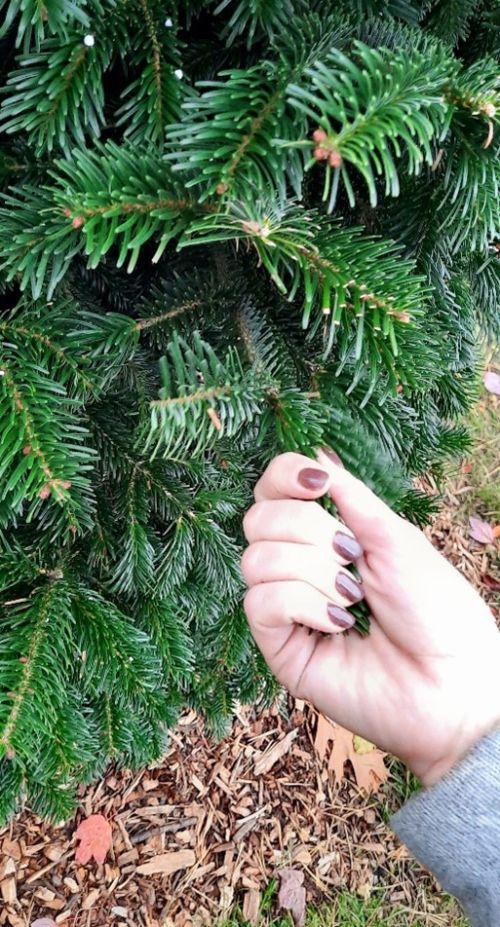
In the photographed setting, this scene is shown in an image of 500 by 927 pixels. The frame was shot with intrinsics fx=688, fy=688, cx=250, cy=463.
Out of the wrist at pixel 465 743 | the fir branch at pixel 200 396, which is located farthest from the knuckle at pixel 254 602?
the wrist at pixel 465 743

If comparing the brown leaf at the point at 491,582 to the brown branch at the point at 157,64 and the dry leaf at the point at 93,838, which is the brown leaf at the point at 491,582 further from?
the brown branch at the point at 157,64

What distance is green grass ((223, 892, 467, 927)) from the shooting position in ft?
5.79

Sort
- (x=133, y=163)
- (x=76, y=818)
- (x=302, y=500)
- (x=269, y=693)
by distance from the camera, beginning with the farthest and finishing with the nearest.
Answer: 1. (x=76, y=818)
2. (x=269, y=693)
3. (x=302, y=500)
4. (x=133, y=163)

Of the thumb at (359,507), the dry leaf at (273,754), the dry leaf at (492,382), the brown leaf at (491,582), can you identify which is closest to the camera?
the thumb at (359,507)

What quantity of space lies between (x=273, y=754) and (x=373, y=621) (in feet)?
4.09

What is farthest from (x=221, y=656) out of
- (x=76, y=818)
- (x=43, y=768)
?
(x=76, y=818)

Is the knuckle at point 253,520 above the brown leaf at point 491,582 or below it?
above

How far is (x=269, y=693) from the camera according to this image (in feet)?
4.60

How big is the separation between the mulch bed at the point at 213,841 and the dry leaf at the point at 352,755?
0.03m

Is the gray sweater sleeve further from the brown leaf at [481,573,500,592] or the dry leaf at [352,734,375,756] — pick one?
the brown leaf at [481,573,500,592]

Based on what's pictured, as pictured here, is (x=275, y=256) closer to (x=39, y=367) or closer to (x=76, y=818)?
(x=39, y=367)

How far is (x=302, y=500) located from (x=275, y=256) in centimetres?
26

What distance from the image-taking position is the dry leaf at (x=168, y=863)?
5.69 feet

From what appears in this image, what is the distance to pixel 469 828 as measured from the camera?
0.87 m
